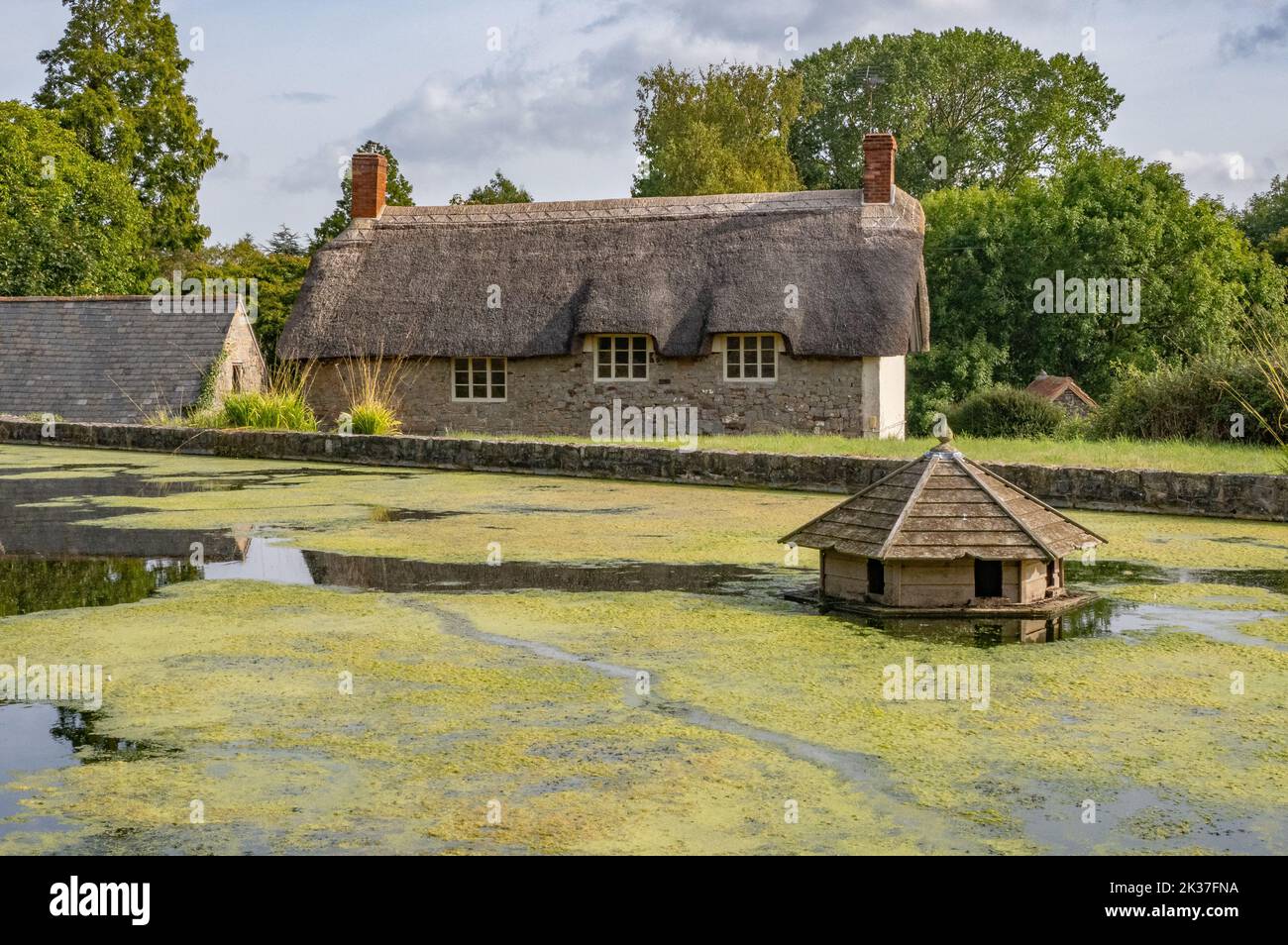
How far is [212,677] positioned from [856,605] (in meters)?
4.35

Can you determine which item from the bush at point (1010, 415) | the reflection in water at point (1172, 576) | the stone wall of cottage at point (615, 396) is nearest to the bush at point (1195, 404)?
the bush at point (1010, 415)

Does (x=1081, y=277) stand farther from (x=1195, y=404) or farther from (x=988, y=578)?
(x=988, y=578)

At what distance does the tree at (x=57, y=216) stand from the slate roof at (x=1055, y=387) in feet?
91.7

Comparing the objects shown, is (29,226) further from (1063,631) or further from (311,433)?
(1063,631)

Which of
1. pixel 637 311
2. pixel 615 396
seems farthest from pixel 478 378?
pixel 637 311

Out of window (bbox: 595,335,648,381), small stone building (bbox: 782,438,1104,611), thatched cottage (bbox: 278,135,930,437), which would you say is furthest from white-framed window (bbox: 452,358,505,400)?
small stone building (bbox: 782,438,1104,611)

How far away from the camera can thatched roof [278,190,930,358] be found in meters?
28.1

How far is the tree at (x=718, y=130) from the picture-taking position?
5075 cm

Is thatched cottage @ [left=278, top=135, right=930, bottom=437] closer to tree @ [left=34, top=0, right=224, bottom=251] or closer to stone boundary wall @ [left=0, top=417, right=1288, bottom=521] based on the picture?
stone boundary wall @ [left=0, top=417, right=1288, bottom=521]

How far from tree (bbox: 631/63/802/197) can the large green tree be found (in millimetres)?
8948

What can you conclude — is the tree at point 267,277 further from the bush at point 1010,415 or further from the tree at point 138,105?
the bush at point 1010,415

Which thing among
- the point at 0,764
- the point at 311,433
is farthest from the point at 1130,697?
the point at 311,433

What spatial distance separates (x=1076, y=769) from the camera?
6.02 meters
